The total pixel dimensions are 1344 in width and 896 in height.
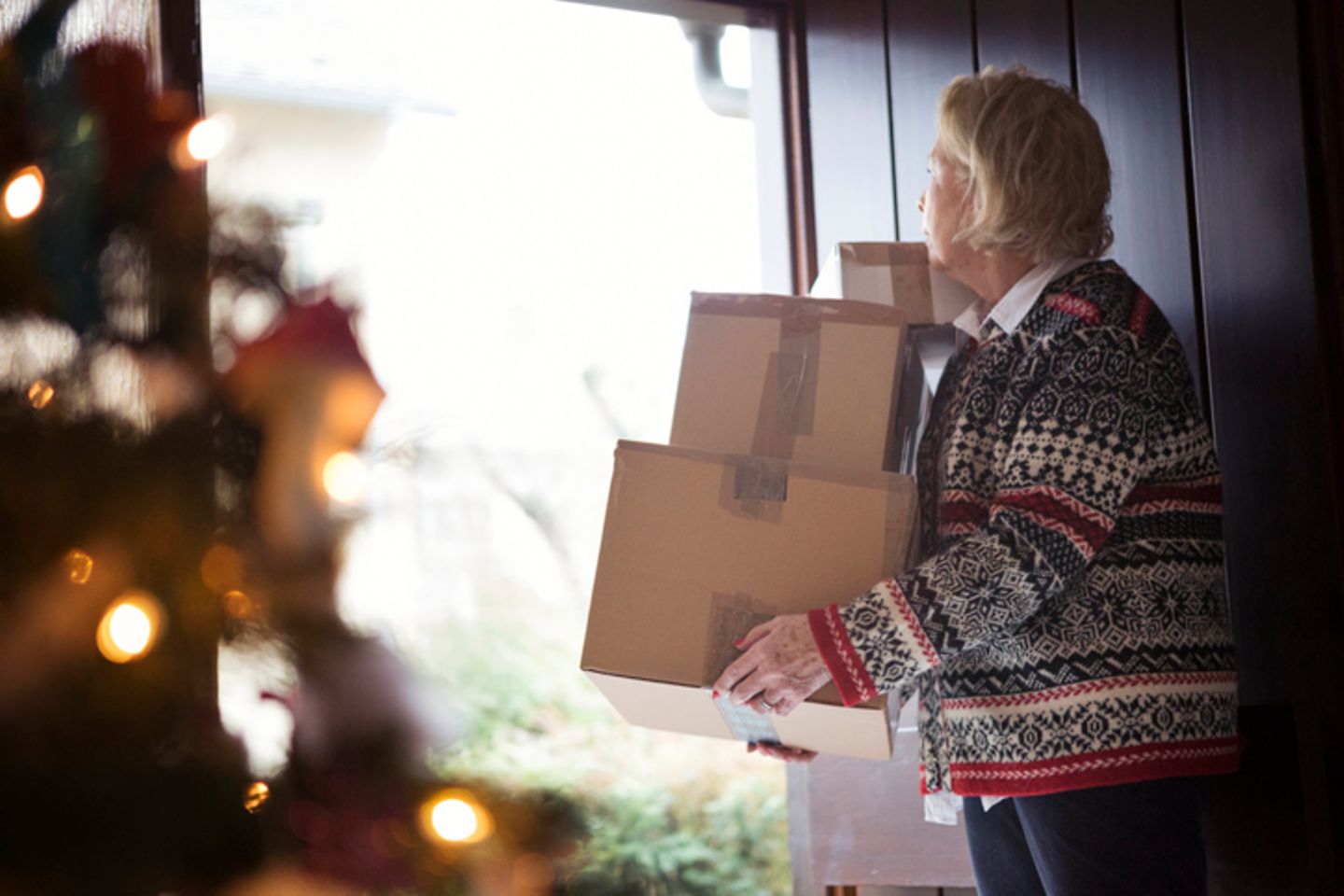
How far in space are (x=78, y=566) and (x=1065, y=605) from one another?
97 cm

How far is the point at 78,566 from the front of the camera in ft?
1.71

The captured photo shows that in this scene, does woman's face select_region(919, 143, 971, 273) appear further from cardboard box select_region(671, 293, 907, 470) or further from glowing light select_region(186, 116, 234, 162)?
glowing light select_region(186, 116, 234, 162)

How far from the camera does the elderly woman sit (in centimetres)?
122

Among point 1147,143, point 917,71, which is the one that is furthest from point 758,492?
point 917,71

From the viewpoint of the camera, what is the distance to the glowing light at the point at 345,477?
0.57 metres

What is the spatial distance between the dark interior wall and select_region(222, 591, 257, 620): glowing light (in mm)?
1223

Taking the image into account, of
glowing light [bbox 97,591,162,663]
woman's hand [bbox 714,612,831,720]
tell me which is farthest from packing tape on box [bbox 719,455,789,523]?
glowing light [bbox 97,591,162,663]

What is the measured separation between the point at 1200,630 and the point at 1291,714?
0.28 meters

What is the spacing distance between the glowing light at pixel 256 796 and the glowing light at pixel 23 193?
257mm

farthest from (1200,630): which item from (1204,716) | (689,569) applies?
(689,569)

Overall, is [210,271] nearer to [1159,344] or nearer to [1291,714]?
[1159,344]

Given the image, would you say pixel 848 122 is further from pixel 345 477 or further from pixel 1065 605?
pixel 345 477

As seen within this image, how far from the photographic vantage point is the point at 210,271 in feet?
1.93

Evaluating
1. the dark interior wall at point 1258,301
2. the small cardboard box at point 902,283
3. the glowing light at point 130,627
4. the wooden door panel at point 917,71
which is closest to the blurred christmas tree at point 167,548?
the glowing light at point 130,627
